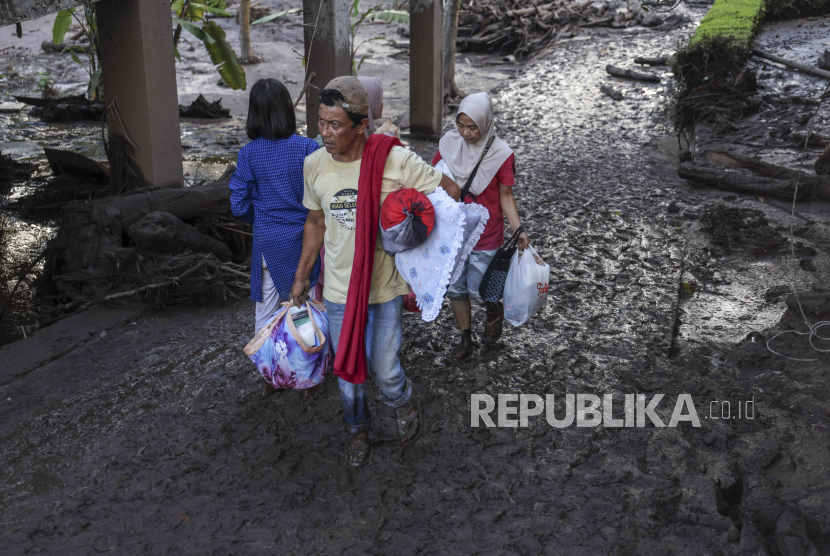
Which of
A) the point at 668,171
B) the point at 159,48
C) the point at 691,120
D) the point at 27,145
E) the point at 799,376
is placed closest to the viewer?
the point at 799,376

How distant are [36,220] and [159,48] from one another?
2706 mm

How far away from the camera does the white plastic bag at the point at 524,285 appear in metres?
3.84

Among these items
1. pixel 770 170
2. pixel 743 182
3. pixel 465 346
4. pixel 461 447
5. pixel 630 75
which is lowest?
pixel 461 447

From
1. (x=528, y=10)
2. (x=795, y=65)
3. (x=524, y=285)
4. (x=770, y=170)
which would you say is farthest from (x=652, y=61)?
(x=524, y=285)

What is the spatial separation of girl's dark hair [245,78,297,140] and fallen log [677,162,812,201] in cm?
534

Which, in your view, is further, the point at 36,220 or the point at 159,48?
the point at 36,220

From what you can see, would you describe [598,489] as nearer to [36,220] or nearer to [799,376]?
[799,376]

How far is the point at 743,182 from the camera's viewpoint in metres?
7.09

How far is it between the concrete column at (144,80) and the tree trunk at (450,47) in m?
7.11

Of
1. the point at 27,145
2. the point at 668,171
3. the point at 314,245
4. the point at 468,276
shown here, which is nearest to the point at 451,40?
the point at 668,171

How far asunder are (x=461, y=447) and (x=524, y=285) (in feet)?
3.25

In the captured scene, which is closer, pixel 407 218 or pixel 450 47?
pixel 407 218

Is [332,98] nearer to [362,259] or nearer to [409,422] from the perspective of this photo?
[362,259]

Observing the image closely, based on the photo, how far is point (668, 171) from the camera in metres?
8.15
